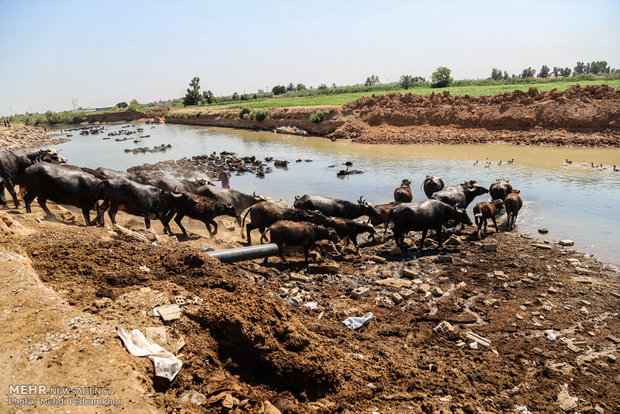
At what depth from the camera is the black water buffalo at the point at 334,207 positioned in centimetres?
1195

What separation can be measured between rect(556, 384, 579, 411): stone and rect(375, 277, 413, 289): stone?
3.59 m

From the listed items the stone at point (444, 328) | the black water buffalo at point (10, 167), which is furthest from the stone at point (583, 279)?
the black water buffalo at point (10, 167)

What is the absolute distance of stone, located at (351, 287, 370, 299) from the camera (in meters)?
7.54

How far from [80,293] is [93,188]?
7097mm

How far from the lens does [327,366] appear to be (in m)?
4.59

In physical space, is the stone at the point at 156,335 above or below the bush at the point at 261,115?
below

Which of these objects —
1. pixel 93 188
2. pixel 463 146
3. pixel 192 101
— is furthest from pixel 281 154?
pixel 192 101

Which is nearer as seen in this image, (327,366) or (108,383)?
(108,383)

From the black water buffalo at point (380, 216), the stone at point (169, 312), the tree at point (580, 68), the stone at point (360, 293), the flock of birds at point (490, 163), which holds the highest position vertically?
the tree at point (580, 68)

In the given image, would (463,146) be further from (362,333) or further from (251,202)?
(362,333)

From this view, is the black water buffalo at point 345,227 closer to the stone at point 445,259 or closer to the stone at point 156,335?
the stone at point 445,259

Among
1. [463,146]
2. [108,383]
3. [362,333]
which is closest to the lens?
[108,383]

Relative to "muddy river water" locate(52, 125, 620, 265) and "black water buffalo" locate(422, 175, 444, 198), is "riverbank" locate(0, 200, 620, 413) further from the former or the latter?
"black water buffalo" locate(422, 175, 444, 198)

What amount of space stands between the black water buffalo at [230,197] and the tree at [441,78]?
5936cm
